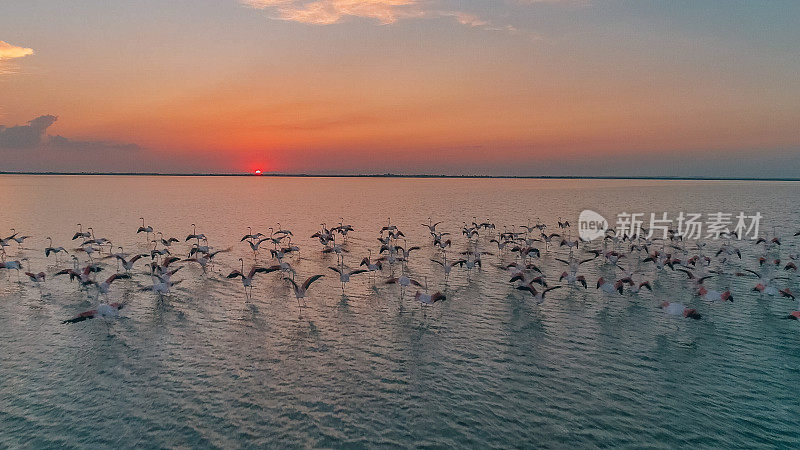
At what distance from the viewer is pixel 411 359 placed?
603 inches

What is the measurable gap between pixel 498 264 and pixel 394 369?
56.6 feet

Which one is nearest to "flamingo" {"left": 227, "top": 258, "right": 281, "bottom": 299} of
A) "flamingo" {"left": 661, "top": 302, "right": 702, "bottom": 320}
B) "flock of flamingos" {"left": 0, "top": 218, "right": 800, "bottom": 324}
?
"flock of flamingos" {"left": 0, "top": 218, "right": 800, "bottom": 324}

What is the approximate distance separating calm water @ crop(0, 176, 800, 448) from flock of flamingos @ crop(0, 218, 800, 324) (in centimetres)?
85

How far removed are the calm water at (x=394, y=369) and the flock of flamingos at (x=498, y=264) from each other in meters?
0.85

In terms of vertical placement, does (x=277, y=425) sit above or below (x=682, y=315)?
below

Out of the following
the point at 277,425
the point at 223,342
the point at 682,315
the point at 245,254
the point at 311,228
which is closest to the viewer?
the point at 277,425

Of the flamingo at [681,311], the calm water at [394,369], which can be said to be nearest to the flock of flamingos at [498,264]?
the flamingo at [681,311]

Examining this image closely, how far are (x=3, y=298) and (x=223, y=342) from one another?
13.8 m

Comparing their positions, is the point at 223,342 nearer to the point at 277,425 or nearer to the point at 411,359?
the point at 277,425

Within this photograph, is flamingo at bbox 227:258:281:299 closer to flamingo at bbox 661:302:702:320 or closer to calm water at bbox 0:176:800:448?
calm water at bbox 0:176:800:448

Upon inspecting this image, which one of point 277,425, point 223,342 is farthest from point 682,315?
point 223,342

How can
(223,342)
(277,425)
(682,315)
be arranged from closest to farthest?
(277,425)
(223,342)
(682,315)

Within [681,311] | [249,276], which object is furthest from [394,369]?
[681,311]

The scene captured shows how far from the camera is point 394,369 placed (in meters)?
14.6
